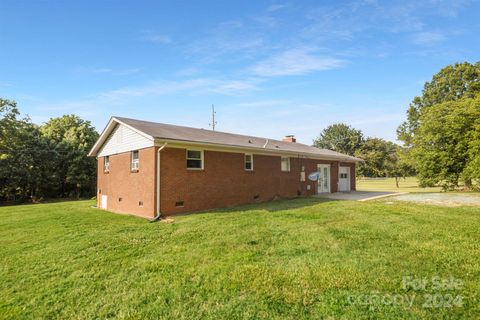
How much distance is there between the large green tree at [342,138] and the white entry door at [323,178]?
137ft

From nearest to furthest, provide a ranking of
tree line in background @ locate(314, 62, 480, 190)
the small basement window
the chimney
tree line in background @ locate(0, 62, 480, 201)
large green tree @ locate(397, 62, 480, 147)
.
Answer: the small basement window, tree line in background @ locate(314, 62, 480, 190), tree line in background @ locate(0, 62, 480, 201), the chimney, large green tree @ locate(397, 62, 480, 147)

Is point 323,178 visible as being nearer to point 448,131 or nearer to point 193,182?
point 448,131

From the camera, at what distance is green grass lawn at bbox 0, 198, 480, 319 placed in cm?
324

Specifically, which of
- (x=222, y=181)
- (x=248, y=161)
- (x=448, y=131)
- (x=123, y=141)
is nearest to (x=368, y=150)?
(x=448, y=131)

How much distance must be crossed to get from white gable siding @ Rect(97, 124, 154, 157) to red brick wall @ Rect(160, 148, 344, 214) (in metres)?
1.55

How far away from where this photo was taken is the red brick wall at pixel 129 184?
32.8 ft

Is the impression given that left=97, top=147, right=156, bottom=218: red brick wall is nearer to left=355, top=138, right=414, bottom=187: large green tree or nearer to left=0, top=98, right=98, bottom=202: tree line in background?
left=0, top=98, right=98, bottom=202: tree line in background

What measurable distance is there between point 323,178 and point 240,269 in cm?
1570

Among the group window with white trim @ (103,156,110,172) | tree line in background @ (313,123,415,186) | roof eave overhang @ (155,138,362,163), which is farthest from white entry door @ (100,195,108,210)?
tree line in background @ (313,123,415,186)

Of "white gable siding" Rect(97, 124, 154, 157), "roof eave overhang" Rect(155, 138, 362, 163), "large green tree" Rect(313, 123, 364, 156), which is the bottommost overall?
"roof eave overhang" Rect(155, 138, 362, 163)

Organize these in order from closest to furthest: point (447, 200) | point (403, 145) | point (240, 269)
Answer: point (240, 269) < point (447, 200) < point (403, 145)

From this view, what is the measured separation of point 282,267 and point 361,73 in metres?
12.0

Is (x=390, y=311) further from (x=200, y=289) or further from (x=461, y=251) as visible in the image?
(x=461, y=251)

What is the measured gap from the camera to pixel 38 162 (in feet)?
79.6
